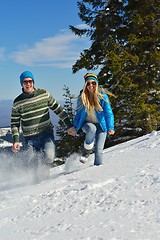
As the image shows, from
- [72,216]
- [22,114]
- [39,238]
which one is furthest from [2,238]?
[22,114]

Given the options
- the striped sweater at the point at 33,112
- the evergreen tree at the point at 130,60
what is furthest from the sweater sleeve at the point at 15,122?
the evergreen tree at the point at 130,60

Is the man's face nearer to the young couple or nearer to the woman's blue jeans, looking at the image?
the young couple

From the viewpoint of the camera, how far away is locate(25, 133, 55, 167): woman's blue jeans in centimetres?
488

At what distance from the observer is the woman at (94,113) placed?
4977 millimetres

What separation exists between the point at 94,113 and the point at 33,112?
99 centimetres

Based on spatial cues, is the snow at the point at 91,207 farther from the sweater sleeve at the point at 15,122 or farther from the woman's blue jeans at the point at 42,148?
the sweater sleeve at the point at 15,122

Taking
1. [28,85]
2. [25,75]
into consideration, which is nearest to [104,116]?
[28,85]

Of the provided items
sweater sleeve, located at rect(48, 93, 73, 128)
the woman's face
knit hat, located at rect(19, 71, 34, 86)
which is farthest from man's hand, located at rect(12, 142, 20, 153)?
the woman's face

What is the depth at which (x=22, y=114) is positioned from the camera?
4.96 meters

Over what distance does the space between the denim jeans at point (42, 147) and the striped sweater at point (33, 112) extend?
Result: 0.29 ft

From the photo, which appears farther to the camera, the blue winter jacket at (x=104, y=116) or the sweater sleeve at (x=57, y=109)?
the sweater sleeve at (x=57, y=109)

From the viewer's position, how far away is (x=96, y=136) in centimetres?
514

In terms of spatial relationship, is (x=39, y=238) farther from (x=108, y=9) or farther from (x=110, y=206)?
(x=108, y=9)

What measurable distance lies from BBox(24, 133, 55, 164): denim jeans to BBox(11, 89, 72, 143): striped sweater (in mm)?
90
